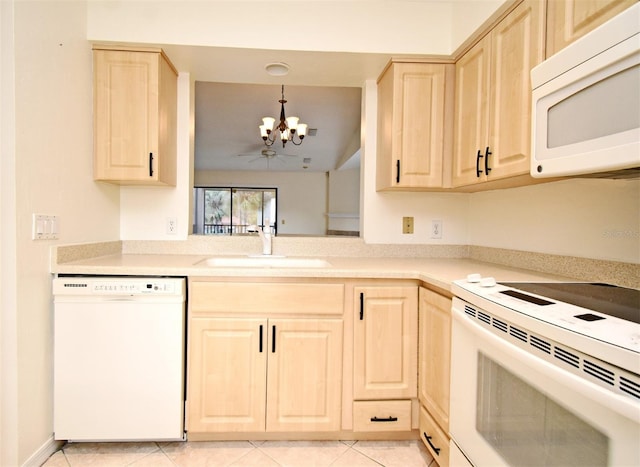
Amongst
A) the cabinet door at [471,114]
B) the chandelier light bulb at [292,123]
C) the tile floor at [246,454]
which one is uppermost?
the chandelier light bulb at [292,123]

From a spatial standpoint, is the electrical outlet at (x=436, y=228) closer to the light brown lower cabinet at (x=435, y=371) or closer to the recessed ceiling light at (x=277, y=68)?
the light brown lower cabinet at (x=435, y=371)

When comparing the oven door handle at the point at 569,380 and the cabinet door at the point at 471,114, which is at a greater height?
the cabinet door at the point at 471,114

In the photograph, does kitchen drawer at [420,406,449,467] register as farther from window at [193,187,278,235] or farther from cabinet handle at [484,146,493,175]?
window at [193,187,278,235]

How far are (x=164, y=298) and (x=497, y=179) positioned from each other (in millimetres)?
1617

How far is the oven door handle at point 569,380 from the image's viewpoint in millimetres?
623

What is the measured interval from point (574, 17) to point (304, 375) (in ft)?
5.73

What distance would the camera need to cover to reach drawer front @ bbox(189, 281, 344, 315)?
1.62 metres

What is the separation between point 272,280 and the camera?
1642 millimetres

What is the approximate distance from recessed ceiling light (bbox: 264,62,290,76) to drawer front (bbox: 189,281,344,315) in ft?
4.19

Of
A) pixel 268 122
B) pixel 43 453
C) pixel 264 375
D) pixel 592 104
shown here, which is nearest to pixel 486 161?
pixel 592 104

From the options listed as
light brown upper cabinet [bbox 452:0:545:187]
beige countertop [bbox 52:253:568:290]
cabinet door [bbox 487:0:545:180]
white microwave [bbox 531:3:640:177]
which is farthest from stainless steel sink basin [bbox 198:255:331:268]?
white microwave [bbox 531:3:640:177]

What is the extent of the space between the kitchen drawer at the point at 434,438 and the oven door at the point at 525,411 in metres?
0.17

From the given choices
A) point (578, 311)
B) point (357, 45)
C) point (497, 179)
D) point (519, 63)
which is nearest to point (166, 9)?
point (357, 45)

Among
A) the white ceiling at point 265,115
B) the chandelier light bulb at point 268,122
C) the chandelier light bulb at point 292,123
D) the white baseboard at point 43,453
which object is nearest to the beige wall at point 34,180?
the white baseboard at point 43,453
